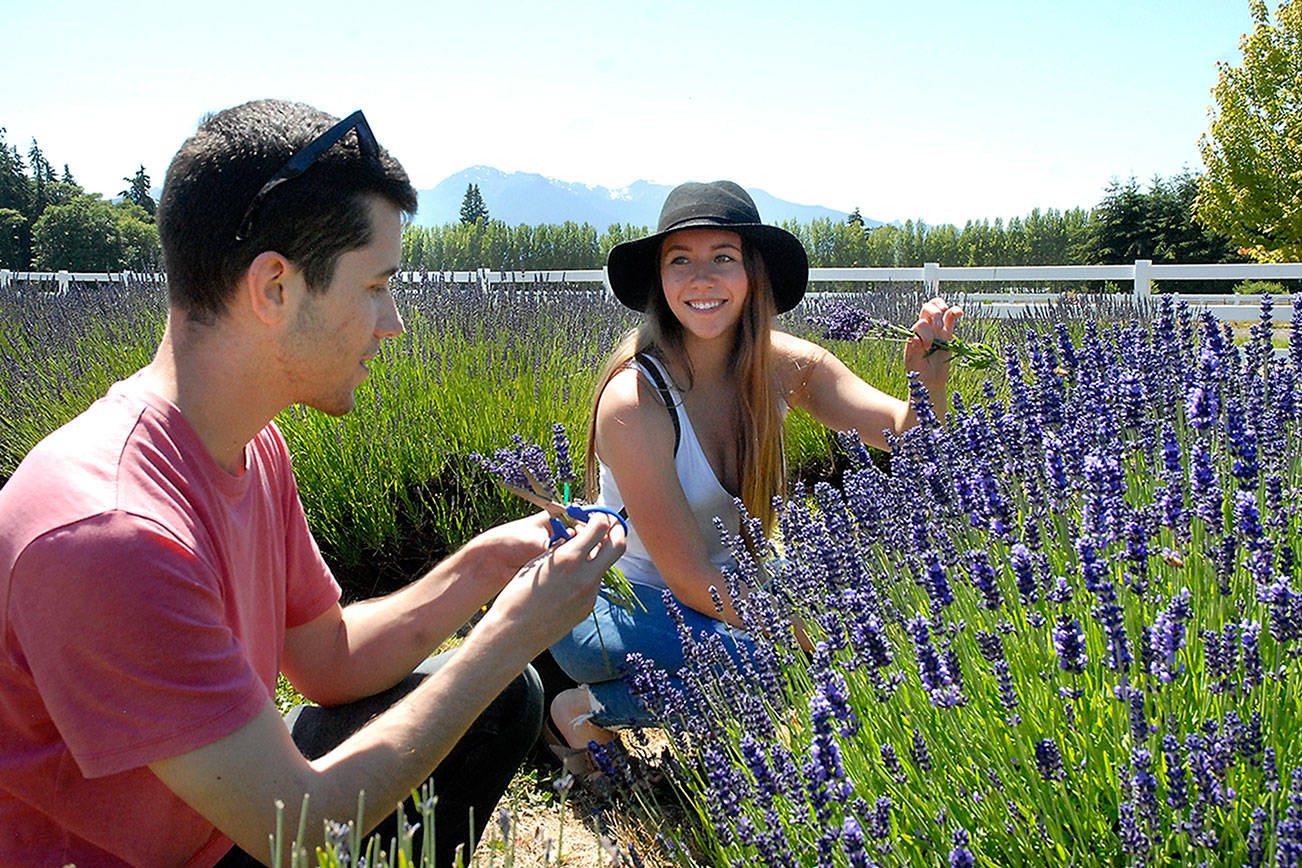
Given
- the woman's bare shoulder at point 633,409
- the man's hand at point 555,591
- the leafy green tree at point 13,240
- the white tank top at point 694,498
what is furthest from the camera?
the leafy green tree at point 13,240

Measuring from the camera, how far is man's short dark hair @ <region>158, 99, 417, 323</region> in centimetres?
147

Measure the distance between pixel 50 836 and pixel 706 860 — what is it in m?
1.26

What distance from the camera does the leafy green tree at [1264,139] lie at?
61.1ft

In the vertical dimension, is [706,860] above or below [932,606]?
below

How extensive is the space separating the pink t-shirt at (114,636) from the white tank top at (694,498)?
4.74 ft

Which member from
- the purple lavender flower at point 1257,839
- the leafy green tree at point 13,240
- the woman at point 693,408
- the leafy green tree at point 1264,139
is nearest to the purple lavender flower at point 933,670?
the purple lavender flower at point 1257,839

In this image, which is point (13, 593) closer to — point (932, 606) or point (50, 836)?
point (50, 836)

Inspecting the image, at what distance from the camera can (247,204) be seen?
1.47 metres

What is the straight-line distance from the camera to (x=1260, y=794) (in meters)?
1.22

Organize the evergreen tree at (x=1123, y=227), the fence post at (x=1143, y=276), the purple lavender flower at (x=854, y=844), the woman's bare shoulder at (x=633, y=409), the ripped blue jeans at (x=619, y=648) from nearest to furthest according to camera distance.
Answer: the purple lavender flower at (x=854, y=844) → the ripped blue jeans at (x=619, y=648) → the woman's bare shoulder at (x=633, y=409) → the fence post at (x=1143, y=276) → the evergreen tree at (x=1123, y=227)

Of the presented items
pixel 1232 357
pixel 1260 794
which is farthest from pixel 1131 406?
pixel 1260 794

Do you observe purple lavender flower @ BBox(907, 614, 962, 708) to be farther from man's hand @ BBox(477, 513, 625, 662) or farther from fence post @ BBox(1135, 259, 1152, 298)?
fence post @ BBox(1135, 259, 1152, 298)

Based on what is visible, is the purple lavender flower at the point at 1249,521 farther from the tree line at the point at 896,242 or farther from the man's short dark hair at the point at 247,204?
the tree line at the point at 896,242

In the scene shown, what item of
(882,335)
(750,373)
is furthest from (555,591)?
(882,335)
